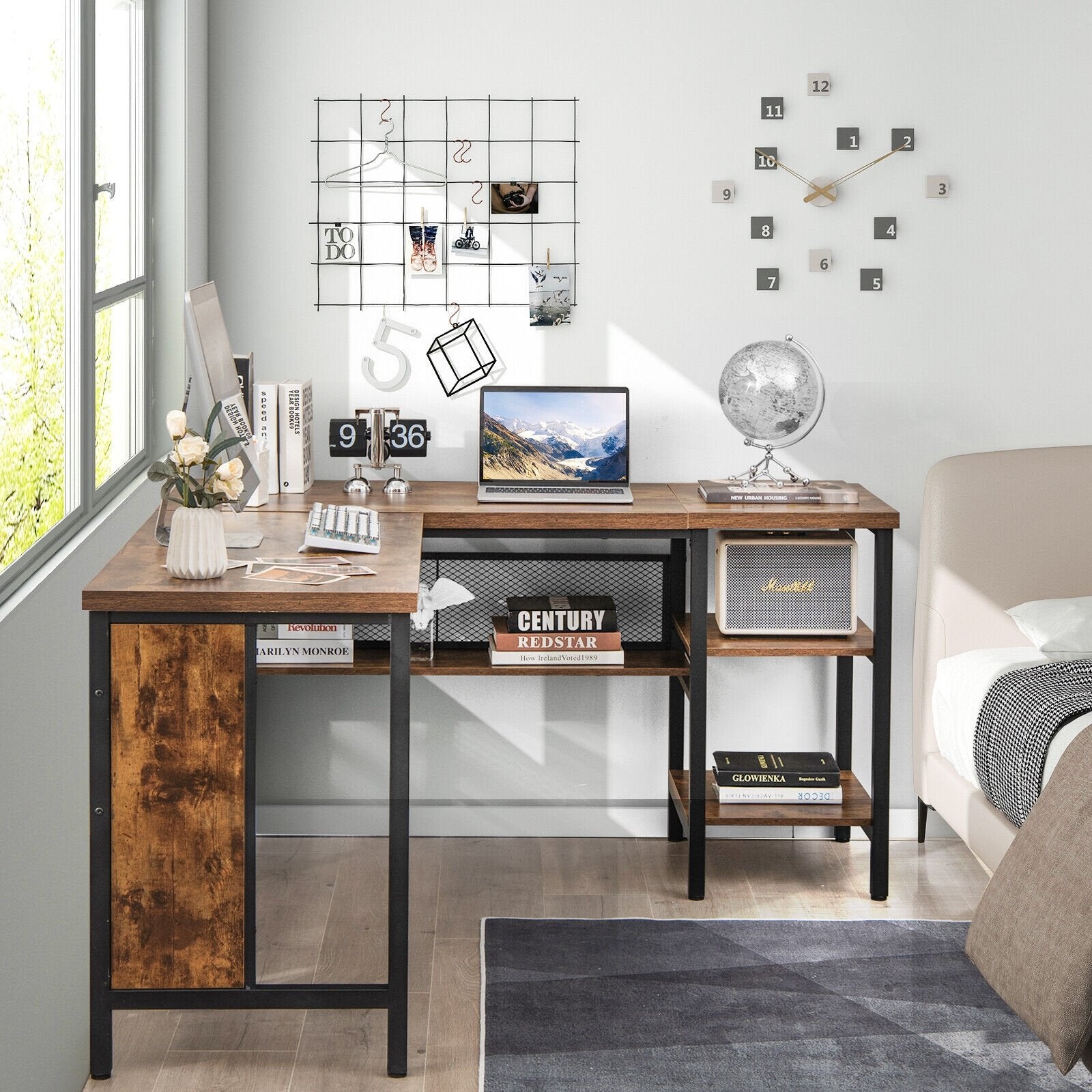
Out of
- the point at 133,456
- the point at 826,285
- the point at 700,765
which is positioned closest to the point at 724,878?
the point at 700,765

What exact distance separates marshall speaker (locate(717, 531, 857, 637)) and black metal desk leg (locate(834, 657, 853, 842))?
1.20 feet

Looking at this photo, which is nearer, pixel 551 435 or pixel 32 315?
pixel 32 315

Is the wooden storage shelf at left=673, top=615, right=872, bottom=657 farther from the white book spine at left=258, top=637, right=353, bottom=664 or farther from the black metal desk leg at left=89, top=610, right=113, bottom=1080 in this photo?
the black metal desk leg at left=89, top=610, right=113, bottom=1080

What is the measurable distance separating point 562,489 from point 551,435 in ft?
0.49

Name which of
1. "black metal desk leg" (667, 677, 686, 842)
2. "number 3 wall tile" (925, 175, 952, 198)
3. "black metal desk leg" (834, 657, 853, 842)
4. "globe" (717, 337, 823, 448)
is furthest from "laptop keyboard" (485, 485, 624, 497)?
"number 3 wall tile" (925, 175, 952, 198)

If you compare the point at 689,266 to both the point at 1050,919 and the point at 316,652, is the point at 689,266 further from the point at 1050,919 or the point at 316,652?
the point at 1050,919

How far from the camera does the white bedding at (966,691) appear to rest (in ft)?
9.94

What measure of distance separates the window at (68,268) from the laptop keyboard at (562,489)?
844 millimetres

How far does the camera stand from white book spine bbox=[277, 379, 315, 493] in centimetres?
325

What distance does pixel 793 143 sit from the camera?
3471 mm

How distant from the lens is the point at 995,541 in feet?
11.1

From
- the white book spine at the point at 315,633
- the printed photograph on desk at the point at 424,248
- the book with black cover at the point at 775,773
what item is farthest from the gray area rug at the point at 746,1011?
the printed photograph on desk at the point at 424,248

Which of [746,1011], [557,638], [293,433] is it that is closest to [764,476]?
[557,638]

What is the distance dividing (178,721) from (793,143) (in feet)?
7.07
